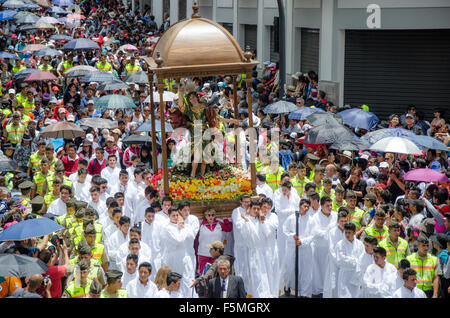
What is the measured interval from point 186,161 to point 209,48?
1821 millimetres

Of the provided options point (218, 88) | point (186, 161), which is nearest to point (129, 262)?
point (186, 161)

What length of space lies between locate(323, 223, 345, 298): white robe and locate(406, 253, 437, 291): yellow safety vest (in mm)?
1304

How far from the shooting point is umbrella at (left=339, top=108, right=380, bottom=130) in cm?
1417

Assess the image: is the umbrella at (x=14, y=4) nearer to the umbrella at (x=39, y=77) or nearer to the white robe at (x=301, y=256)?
the umbrella at (x=39, y=77)

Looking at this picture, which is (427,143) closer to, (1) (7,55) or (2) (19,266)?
(2) (19,266)

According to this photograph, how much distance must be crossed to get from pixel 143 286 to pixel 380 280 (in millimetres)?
2997

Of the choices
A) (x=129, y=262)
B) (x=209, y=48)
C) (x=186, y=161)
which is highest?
(x=209, y=48)

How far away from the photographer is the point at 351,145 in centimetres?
1246

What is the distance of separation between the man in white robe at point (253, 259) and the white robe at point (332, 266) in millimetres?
863

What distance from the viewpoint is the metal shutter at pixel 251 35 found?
25672 mm

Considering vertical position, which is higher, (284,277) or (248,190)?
(248,190)
